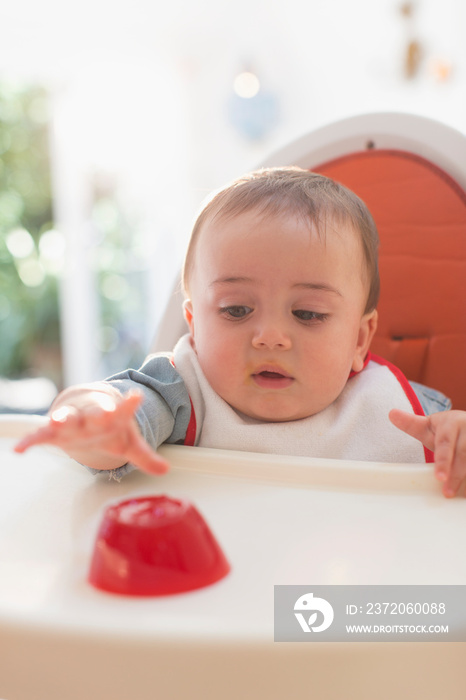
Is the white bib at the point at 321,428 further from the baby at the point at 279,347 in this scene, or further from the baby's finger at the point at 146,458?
the baby's finger at the point at 146,458

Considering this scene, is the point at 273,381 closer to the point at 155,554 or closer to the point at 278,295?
the point at 278,295

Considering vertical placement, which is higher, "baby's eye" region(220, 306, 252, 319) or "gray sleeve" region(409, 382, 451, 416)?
"baby's eye" region(220, 306, 252, 319)

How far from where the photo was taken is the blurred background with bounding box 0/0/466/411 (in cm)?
286

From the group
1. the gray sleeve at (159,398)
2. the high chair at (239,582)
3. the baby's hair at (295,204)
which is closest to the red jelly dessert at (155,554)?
the high chair at (239,582)

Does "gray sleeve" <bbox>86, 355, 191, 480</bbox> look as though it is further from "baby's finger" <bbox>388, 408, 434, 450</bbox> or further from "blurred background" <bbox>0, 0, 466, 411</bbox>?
"blurred background" <bbox>0, 0, 466, 411</bbox>

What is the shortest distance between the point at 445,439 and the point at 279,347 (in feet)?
0.56

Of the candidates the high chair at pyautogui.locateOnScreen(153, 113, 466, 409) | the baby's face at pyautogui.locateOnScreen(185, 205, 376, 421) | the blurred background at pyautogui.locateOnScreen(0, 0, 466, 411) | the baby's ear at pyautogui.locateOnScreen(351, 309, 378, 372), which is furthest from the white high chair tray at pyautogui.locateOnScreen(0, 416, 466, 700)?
the blurred background at pyautogui.locateOnScreen(0, 0, 466, 411)

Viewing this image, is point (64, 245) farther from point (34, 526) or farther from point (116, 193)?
point (34, 526)

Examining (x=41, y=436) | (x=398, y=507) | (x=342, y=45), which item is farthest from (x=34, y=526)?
(x=342, y=45)

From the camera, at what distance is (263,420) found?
29.0 inches

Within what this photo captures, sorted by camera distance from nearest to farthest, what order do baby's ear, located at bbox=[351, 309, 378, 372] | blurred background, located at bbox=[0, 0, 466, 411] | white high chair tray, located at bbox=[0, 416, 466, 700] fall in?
white high chair tray, located at bbox=[0, 416, 466, 700] → baby's ear, located at bbox=[351, 309, 378, 372] → blurred background, located at bbox=[0, 0, 466, 411]

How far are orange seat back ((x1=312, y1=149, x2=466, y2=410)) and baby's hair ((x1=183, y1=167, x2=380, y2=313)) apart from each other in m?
0.13

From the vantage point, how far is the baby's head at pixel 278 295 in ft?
2.21

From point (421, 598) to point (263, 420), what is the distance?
38cm
